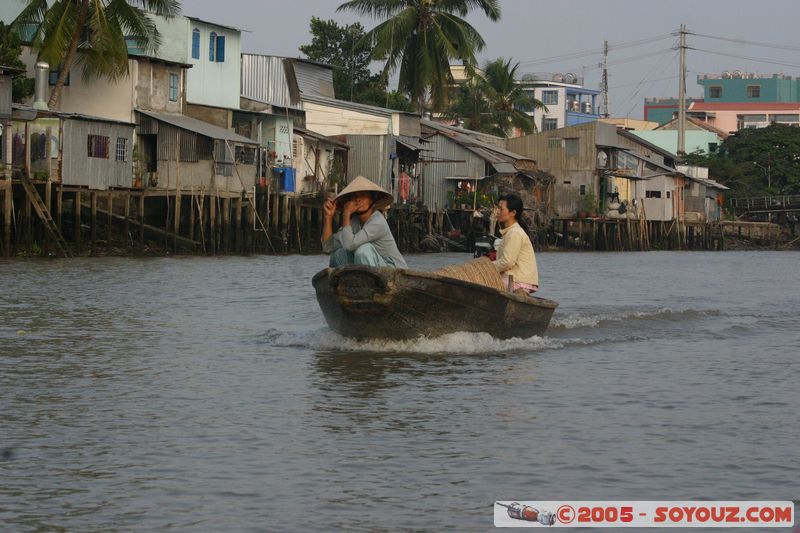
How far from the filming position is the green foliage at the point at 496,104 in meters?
63.9

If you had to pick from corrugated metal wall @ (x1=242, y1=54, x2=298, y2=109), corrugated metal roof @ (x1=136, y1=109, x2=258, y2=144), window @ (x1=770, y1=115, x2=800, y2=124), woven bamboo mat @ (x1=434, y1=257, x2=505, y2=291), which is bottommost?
woven bamboo mat @ (x1=434, y1=257, x2=505, y2=291)

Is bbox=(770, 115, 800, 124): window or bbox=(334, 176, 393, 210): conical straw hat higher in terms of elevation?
bbox=(770, 115, 800, 124): window

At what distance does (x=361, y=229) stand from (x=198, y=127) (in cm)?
2469

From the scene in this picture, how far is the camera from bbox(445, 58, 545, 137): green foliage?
6394 cm

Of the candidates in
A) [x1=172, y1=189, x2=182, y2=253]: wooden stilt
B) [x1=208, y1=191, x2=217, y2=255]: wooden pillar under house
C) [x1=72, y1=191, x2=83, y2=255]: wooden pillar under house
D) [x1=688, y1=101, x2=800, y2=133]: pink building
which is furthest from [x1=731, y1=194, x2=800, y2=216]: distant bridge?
[x1=72, y1=191, x2=83, y2=255]: wooden pillar under house

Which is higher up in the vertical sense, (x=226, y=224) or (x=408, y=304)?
(x=226, y=224)

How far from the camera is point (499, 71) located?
209 feet

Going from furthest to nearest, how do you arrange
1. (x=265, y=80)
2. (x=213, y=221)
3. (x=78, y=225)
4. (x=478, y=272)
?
(x=265, y=80), (x=213, y=221), (x=78, y=225), (x=478, y=272)

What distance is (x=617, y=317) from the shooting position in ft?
61.1

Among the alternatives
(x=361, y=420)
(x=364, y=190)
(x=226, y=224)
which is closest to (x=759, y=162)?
(x=226, y=224)

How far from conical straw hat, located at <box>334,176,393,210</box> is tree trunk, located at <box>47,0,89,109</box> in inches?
821

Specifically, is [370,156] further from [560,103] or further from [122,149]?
[560,103]

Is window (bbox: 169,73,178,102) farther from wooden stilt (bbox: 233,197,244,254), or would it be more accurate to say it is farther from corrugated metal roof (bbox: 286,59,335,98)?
corrugated metal roof (bbox: 286,59,335,98)

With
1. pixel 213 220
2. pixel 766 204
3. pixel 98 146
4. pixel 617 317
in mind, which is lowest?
pixel 617 317
